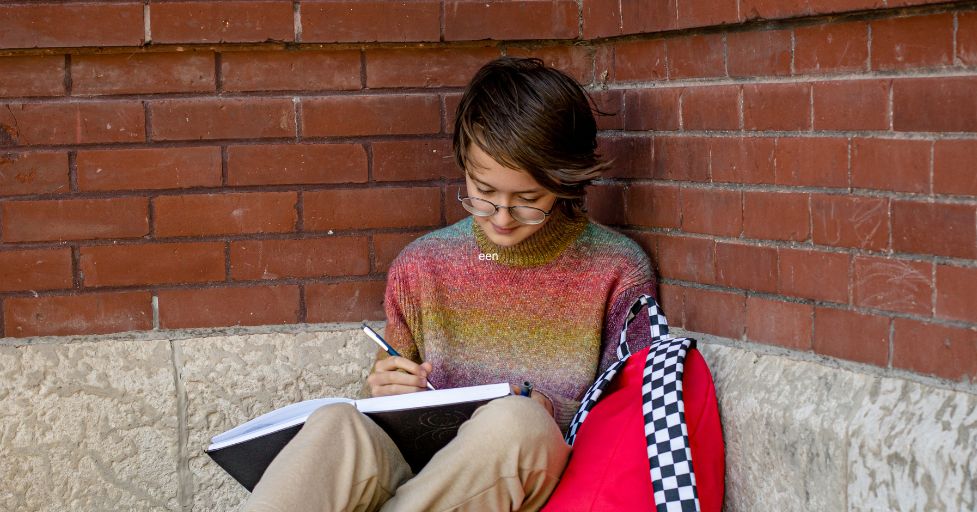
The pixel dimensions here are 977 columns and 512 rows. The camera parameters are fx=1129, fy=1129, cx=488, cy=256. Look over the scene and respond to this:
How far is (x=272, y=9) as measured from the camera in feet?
9.42

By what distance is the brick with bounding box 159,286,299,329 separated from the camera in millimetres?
2947

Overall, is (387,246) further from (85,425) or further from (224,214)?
(85,425)

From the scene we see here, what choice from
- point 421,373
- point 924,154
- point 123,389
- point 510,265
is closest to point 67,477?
point 123,389

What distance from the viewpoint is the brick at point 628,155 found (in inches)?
110

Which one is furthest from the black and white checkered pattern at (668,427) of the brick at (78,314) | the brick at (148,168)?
the brick at (78,314)

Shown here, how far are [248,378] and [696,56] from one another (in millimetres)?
1409

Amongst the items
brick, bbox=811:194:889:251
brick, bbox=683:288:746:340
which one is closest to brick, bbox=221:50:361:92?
brick, bbox=683:288:746:340

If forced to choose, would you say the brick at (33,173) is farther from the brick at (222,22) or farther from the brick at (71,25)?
the brick at (222,22)

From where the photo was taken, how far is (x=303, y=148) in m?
2.96

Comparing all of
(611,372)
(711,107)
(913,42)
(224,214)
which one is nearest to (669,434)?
(611,372)

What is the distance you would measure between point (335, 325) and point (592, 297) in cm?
72

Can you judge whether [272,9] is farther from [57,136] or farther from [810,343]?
[810,343]

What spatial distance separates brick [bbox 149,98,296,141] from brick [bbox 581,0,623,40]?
803 millimetres

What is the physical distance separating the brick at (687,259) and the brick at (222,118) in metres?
1.01
